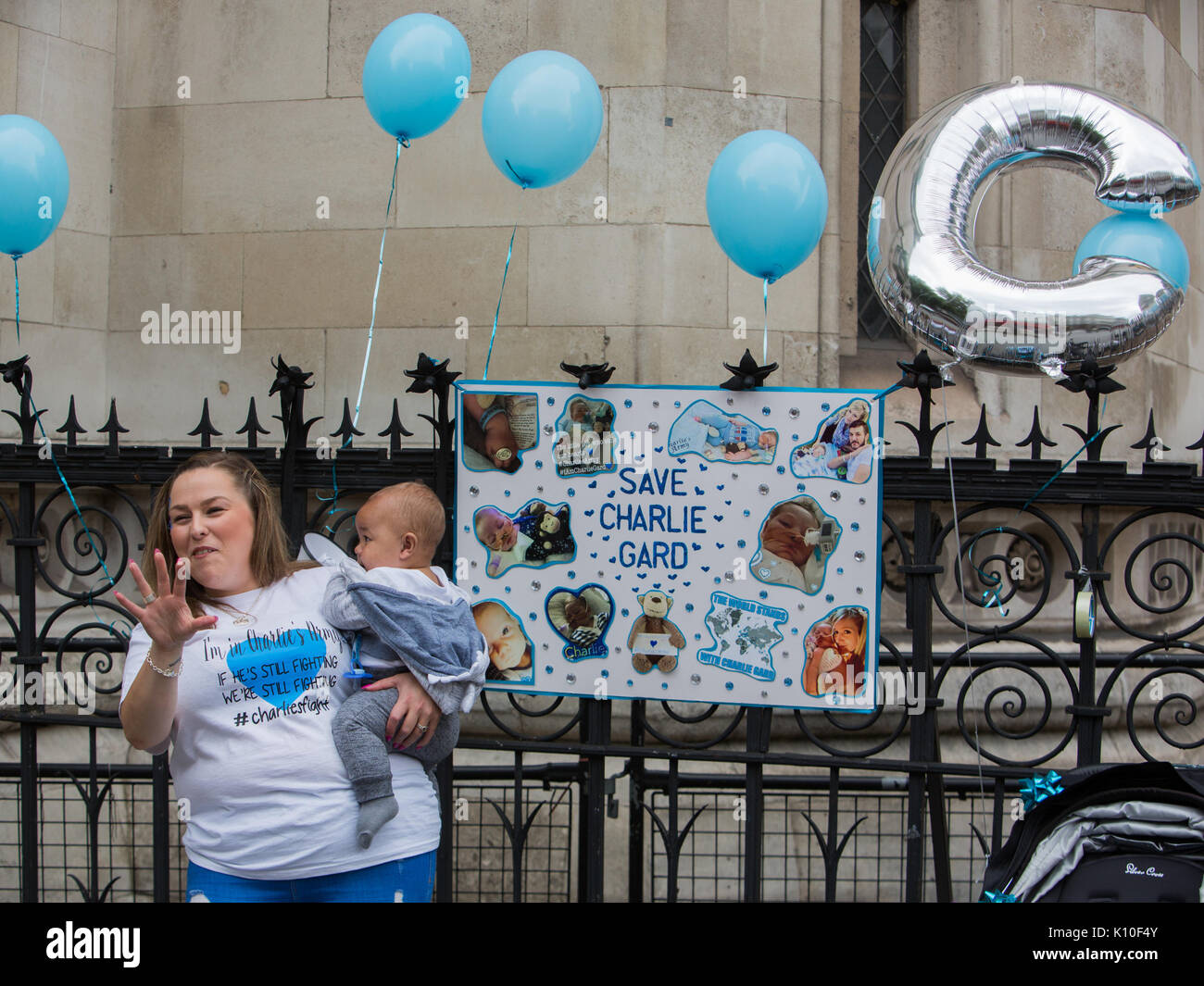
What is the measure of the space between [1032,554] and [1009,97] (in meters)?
3.04

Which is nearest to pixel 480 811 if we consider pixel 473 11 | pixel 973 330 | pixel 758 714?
pixel 758 714

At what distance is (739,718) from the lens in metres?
3.89

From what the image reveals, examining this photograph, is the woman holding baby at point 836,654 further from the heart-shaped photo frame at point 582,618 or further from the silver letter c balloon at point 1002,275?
the silver letter c balloon at point 1002,275

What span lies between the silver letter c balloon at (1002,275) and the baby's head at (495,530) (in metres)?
1.62

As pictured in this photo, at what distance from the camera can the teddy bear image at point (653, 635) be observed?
3916 mm

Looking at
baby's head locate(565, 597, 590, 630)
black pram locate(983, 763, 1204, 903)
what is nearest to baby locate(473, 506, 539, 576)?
baby's head locate(565, 597, 590, 630)

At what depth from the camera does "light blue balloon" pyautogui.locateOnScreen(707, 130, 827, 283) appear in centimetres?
376

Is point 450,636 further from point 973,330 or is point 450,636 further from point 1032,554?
point 1032,554

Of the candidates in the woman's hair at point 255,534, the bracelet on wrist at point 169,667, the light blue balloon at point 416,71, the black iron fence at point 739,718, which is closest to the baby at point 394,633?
the woman's hair at point 255,534

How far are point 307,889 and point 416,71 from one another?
294 centimetres

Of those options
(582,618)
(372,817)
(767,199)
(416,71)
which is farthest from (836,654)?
(416,71)

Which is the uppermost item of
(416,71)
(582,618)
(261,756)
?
(416,71)

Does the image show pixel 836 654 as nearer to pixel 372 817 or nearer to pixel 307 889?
pixel 372 817

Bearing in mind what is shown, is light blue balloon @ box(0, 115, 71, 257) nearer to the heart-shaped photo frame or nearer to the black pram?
the heart-shaped photo frame
